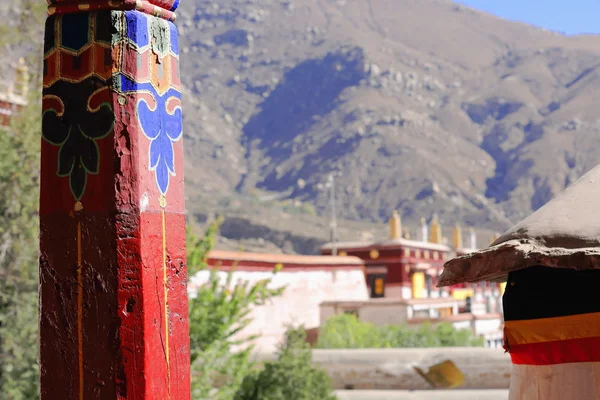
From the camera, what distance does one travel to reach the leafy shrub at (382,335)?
24034 millimetres

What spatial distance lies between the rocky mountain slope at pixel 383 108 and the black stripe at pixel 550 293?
9113 centimetres

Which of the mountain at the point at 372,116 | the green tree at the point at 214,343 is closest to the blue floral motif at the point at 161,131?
the green tree at the point at 214,343

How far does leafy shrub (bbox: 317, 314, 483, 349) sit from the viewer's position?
24.0 m

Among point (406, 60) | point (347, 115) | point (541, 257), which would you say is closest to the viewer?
point (541, 257)

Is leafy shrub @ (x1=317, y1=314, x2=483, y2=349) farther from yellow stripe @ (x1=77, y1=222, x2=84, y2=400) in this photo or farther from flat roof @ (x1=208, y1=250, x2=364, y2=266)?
yellow stripe @ (x1=77, y1=222, x2=84, y2=400)

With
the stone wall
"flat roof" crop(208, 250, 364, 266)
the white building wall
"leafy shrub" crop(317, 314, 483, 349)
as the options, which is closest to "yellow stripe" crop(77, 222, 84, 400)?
the stone wall

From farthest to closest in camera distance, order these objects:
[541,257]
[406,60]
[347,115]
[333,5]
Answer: [333,5] → [406,60] → [347,115] → [541,257]

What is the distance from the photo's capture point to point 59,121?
3152 millimetres

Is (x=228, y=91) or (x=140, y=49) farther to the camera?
(x=228, y=91)

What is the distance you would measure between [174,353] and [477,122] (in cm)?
15368

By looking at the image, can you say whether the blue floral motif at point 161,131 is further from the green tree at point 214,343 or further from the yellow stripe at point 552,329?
the green tree at point 214,343

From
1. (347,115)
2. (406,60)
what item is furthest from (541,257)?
(406,60)

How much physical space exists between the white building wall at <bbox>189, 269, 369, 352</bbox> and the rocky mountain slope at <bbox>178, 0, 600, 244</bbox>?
6469cm

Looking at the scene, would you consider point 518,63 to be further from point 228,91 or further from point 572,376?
point 572,376
